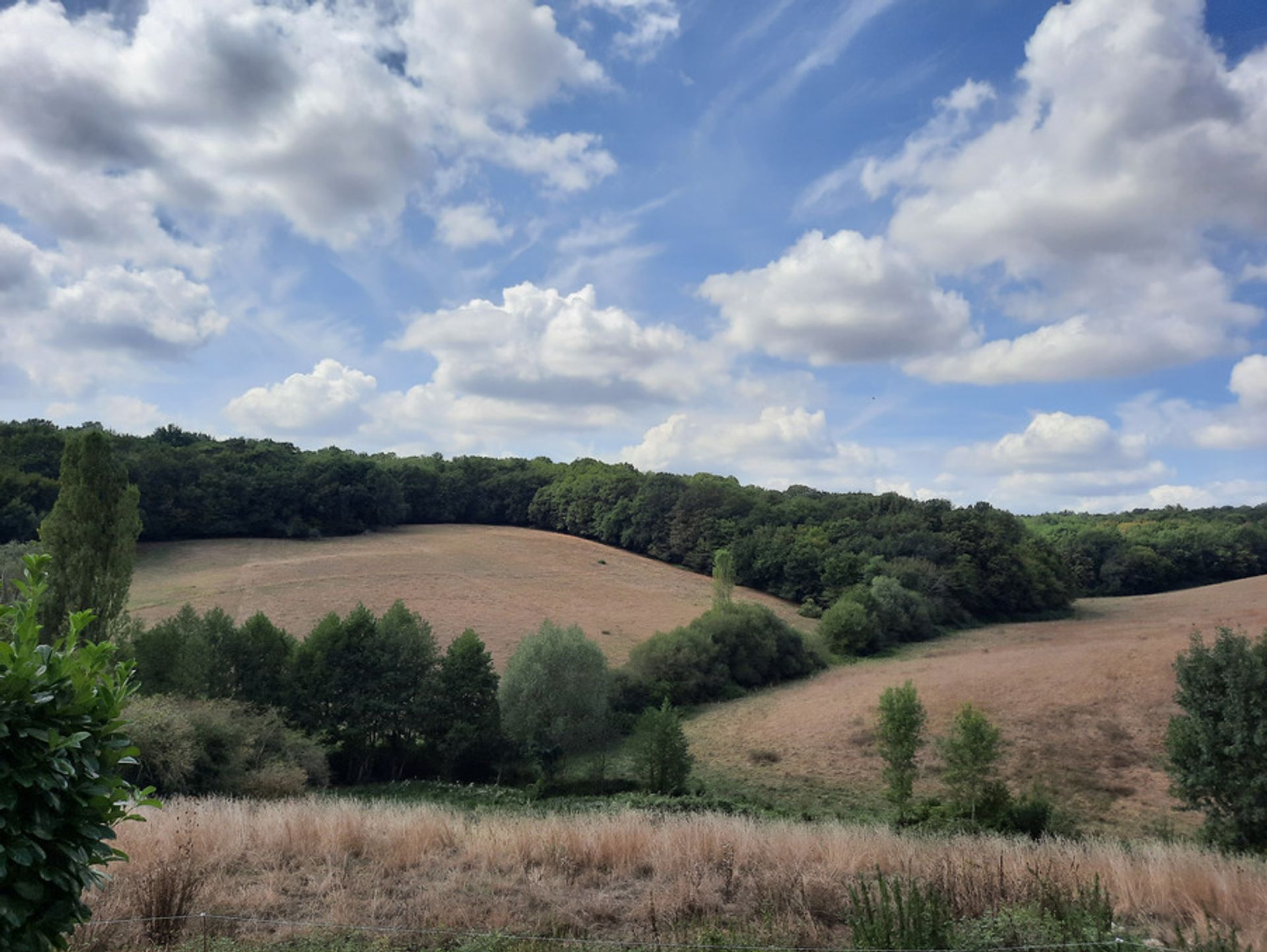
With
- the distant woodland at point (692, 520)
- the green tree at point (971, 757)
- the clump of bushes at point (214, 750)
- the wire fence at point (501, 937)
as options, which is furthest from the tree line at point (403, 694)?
the distant woodland at point (692, 520)

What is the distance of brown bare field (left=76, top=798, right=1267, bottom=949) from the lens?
8.00 m

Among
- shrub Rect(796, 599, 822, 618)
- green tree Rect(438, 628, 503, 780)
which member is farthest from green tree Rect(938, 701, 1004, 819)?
shrub Rect(796, 599, 822, 618)

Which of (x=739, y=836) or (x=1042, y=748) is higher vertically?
(x=739, y=836)

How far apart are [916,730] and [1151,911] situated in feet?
60.3

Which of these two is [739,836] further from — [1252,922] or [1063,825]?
[1063,825]

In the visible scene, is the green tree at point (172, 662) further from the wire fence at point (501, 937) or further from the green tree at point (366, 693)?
the wire fence at point (501, 937)

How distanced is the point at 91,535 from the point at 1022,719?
123ft

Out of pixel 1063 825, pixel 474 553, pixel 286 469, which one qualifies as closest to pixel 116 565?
pixel 1063 825

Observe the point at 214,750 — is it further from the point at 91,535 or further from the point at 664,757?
the point at 664,757

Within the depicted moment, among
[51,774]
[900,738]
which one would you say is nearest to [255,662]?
[900,738]

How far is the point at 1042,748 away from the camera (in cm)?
3183

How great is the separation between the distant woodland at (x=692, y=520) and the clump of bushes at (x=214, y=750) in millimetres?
41331

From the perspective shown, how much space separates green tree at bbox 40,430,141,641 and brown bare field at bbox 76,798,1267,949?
1753 cm

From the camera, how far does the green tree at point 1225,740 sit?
19.1 meters
